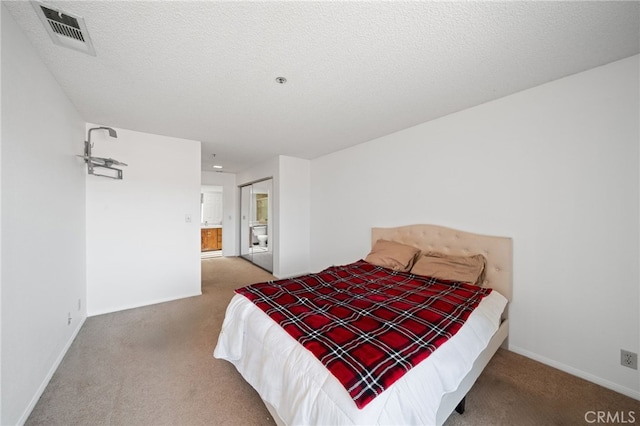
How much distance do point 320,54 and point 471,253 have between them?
2352mm

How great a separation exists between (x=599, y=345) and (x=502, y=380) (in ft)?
2.51

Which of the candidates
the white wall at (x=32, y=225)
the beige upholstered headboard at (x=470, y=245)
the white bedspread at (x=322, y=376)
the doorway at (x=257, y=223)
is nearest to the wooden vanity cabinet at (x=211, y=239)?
the doorway at (x=257, y=223)

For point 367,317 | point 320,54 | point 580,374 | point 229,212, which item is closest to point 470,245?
point 580,374

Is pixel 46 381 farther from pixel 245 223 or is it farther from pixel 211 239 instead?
pixel 211 239

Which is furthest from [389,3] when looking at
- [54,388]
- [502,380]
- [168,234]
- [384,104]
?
[168,234]

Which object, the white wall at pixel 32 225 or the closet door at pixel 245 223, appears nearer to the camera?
the white wall at pixel 32 225

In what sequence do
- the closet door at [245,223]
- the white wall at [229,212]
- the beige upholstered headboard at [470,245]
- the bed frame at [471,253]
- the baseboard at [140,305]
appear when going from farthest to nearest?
1. the white wall at [229,212]
2. the closet door at [245,223]
3. the baseboard at [140,305]
4. the beige upholstered headboard at [470,245]
5. the bed frame at [471,253]

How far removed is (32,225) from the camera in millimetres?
1629

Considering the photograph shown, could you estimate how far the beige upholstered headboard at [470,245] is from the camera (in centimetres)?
226

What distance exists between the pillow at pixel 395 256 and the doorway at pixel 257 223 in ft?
8.35

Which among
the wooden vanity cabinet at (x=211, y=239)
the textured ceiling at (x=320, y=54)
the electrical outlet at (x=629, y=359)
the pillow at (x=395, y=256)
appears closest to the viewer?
the textured ceiling at (x=320, y=54)

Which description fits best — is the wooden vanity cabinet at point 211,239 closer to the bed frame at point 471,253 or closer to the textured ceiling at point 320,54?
the textured ceiling at point 320,54

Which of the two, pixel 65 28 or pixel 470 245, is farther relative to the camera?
pixel 470 245

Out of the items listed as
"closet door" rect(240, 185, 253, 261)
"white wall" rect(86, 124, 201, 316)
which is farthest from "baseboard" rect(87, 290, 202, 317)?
"closet door" rect(240, 185, 253, 261)
